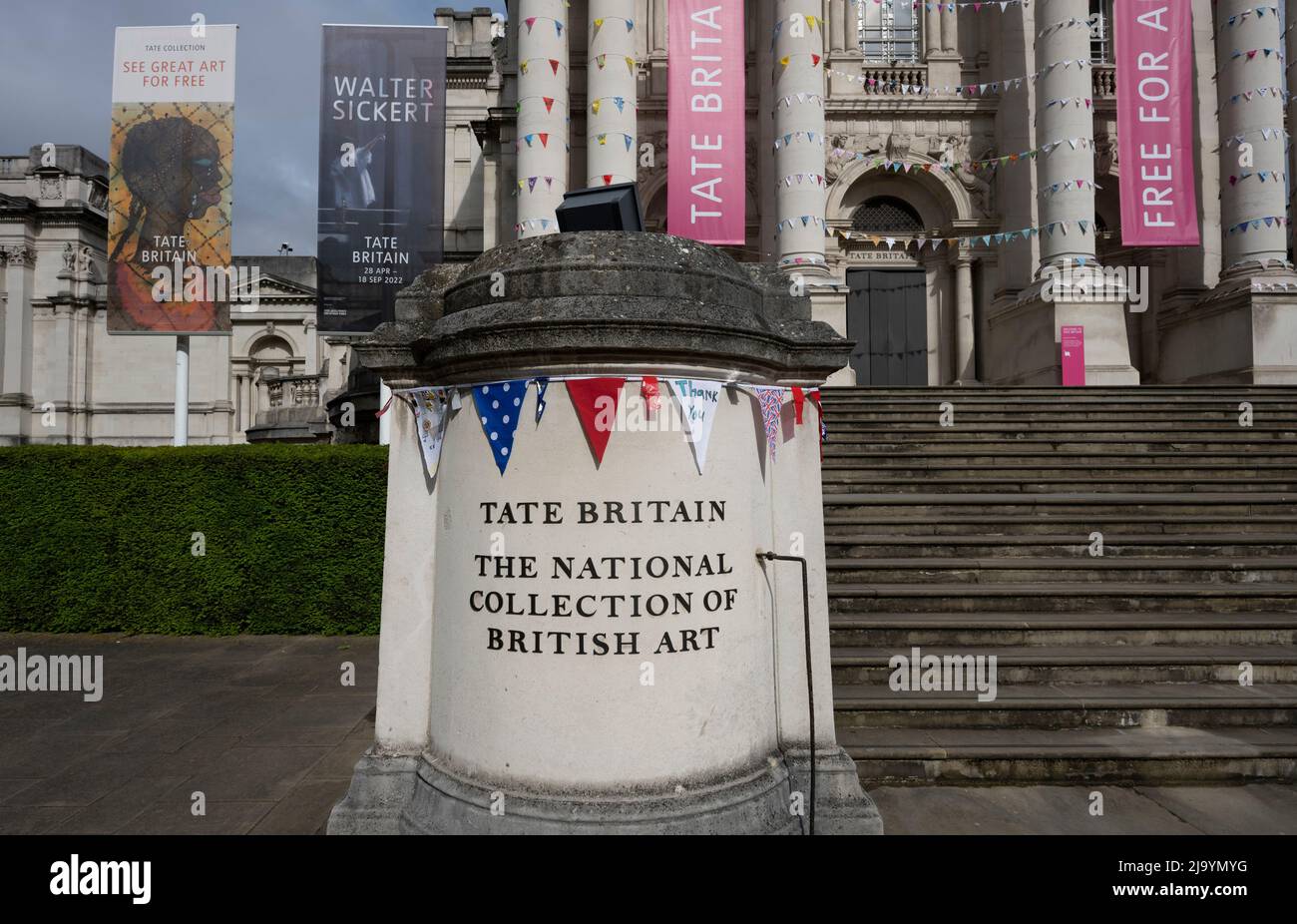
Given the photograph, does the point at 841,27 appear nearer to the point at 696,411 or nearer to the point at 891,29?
the point at 891,29

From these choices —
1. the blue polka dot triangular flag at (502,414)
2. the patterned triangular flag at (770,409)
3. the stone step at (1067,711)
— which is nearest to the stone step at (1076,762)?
the stone step at (1067,711)

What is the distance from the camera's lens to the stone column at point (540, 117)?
16734 millimetres

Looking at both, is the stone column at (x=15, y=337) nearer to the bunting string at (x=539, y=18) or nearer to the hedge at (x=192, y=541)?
the bunting string at (x=539, y=18)

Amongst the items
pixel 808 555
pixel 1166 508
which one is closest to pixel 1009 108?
pixel 1166 508

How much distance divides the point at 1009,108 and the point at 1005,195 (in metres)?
2.28

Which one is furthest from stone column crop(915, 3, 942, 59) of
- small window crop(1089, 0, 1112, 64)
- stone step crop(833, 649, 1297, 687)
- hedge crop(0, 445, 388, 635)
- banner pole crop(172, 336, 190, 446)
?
banner pole crop(172, 336, 190, 446)

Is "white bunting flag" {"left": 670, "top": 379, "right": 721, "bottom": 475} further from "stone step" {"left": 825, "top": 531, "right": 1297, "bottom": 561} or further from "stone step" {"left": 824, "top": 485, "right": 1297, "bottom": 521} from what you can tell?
"stone step" {"left": 824, "top": 485, "right": 1297, "bottom": 521}

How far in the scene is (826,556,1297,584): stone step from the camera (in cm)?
707

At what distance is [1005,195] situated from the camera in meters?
19.5

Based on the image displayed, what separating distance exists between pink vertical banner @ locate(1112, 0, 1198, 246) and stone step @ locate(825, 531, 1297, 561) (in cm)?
1111

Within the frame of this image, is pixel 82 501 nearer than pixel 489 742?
No

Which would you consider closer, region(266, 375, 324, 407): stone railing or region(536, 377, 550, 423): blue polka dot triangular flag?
region(536, 377, 550, 423): blue polka dot triangular flag

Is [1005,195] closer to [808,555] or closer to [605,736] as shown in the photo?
[808,555]

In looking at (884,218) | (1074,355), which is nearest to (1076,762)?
(1074,355)
